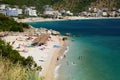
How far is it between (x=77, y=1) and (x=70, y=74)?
167940 mm

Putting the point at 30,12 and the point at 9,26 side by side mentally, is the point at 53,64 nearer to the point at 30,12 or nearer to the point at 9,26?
the point at 9,26

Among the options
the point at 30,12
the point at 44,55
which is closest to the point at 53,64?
the point at 44,55

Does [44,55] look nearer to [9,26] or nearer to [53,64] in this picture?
[53,64]

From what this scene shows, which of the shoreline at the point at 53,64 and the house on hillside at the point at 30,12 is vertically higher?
the shoreline at the point at 53,64

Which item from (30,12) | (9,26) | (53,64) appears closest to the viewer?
(53,64)

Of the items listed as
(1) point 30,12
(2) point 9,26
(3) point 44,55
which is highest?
(3) point 44,55

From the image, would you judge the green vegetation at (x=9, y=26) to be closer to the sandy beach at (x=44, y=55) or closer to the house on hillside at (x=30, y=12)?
the sandy beach at (x=44, y=55)

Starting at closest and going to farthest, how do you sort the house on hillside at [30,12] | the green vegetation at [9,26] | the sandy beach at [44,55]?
the sandy beach at [44,55] → the green vegetation at [9,26] → the house on hillside at [30,12]

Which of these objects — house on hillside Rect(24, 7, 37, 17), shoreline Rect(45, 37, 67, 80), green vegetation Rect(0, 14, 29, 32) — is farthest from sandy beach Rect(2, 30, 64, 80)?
house on hillside Rect(24, 7, 37, 17)

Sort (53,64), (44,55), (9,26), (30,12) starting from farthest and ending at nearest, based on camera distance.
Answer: (30,12), (9,26), (44,55), (53,64)

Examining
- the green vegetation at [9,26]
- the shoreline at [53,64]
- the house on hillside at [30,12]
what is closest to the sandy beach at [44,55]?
the shoreline at [53,64]

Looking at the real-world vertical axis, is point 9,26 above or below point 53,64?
below

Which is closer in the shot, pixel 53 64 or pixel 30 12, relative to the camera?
pixel 53 64

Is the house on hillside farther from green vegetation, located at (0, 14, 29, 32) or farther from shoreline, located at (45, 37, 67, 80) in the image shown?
shoreline, located at (45, 37, 67, 80)
